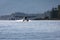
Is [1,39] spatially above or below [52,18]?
above

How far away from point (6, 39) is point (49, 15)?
70.3 metres

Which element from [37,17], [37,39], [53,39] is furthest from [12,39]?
[37,17]

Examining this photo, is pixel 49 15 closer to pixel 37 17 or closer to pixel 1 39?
pixel 37 17

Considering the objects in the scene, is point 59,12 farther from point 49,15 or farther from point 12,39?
point 12,39

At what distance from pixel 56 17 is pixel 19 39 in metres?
73.6

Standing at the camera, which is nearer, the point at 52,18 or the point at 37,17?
the point at 52,18

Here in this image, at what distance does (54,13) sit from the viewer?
8475 cm

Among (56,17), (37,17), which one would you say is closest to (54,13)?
(56,17)

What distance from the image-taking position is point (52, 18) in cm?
8562

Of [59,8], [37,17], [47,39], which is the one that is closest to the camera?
[47,39]

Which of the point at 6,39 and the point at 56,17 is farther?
the point at 56,17

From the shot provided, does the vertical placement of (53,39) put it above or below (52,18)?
above

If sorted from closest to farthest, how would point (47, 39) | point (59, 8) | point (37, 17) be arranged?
point (47, 39) < point (59, 8) < point (37, 17)

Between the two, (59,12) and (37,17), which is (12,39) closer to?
(59,12)
